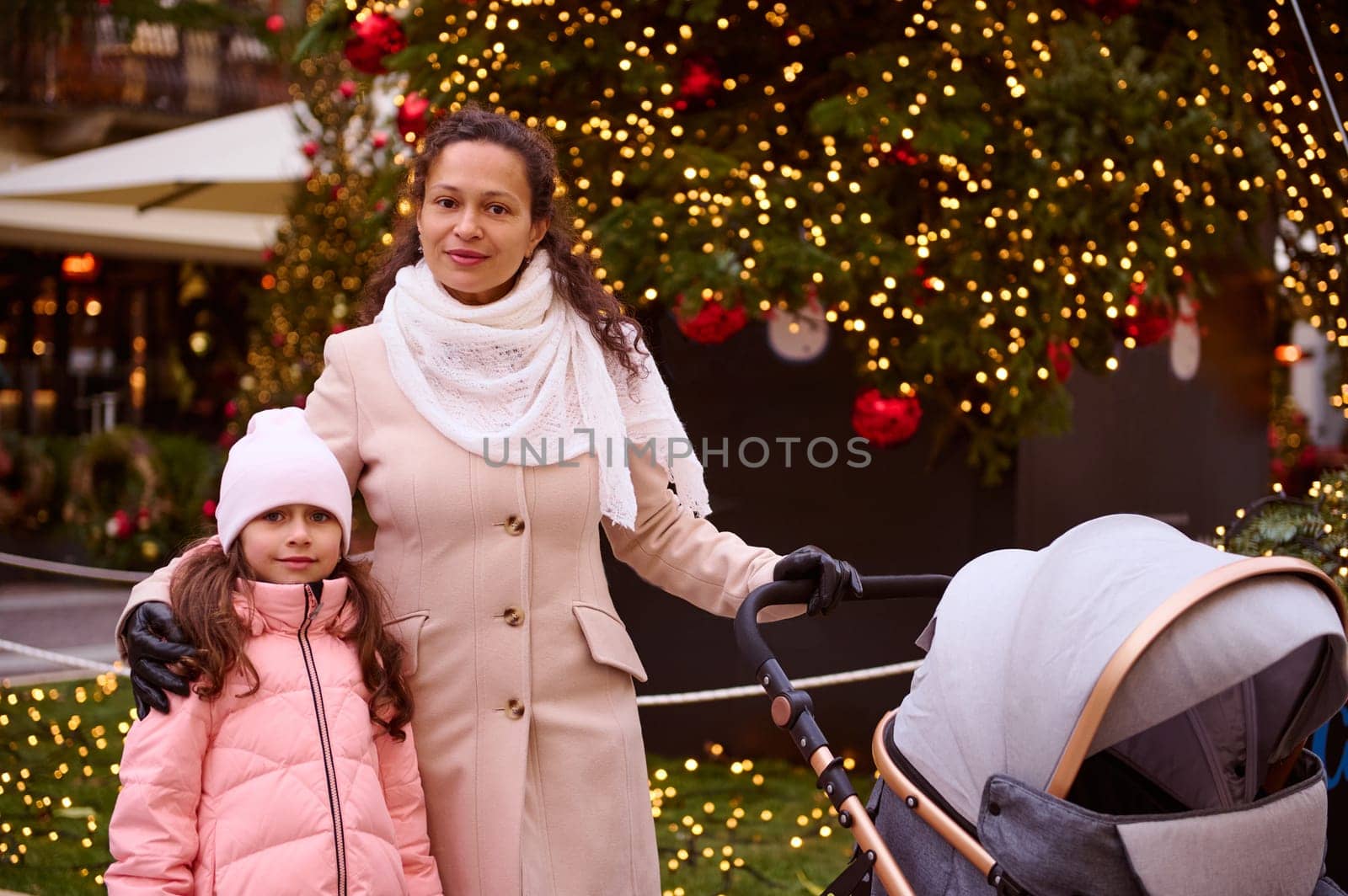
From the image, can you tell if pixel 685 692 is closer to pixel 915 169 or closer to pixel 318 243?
pixel 915 169

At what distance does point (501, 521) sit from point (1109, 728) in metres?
1.00

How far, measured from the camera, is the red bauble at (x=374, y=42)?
487 centimetres

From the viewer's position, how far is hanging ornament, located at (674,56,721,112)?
16.3 feet

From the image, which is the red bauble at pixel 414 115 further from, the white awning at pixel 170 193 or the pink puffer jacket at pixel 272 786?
the white awning at pixel 170 193

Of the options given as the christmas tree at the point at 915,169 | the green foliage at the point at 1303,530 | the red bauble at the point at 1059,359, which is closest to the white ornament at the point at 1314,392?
the christmas tree at the point at 915,169

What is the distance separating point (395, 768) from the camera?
2.12 metres

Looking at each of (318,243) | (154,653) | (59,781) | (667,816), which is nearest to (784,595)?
(154,653)

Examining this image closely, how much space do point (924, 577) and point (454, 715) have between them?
0.88 meters

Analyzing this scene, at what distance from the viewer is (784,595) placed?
7.42 ft

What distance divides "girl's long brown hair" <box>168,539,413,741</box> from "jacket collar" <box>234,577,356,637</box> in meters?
0.01

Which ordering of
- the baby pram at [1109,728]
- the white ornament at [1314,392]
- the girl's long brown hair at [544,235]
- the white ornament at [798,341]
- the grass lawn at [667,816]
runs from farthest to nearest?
the white ornament at [1314,392] → the white ornament at [798,341] → the grass lawn at [667,816] → the girl's long brown hair at [544,235] → the baby pram at [1109,728]

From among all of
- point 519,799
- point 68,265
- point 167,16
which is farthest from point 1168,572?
point 68,265

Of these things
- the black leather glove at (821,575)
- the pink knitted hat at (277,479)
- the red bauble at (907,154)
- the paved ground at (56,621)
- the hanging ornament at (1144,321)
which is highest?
the red bauble at (907,154)

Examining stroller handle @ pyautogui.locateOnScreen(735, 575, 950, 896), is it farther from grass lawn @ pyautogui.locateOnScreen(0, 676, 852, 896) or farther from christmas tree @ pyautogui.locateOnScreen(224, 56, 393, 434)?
christmas tree @ pyautogui.locateOnScreen(224, 56, 393, 434)
